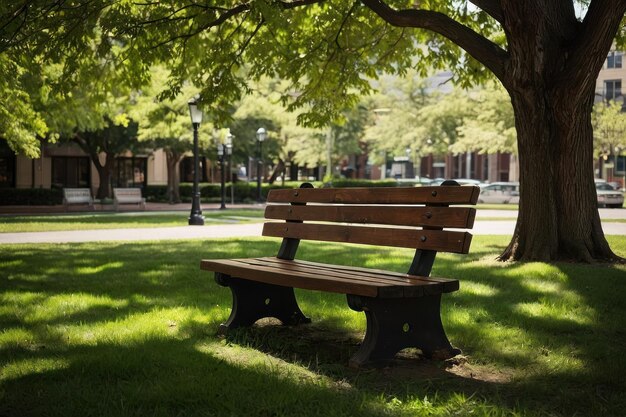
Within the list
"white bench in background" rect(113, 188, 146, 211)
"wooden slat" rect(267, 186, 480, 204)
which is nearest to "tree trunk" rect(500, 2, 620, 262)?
"wooden slat" rect(267, 186, 480, 204)

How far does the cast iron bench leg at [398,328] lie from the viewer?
14.4ft

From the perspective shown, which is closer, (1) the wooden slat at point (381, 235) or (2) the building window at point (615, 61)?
(1) the wooden slat at point (381, 235)

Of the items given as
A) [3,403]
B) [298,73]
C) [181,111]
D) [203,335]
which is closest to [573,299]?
[203,335]

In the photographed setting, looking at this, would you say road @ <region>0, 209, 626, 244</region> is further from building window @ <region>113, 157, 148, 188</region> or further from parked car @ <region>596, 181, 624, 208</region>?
building window @ <region>113, 157, 148, 188</region>

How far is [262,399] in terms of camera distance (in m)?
3.76

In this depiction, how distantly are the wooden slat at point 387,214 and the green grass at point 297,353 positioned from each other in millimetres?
929

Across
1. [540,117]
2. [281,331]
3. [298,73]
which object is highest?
[298,73]

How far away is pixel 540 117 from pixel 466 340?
4.42 meters

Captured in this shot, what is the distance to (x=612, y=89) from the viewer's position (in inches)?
2613

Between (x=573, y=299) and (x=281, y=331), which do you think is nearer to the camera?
(x=281, y=331)

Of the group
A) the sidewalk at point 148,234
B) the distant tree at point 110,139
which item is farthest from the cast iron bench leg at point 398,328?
the distant tree at point 110,139

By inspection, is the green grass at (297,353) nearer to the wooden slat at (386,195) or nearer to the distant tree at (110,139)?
the wooden slat at (386,195)

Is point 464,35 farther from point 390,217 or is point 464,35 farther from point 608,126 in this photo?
point 608,126

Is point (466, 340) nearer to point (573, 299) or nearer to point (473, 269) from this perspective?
point (573, 299)
